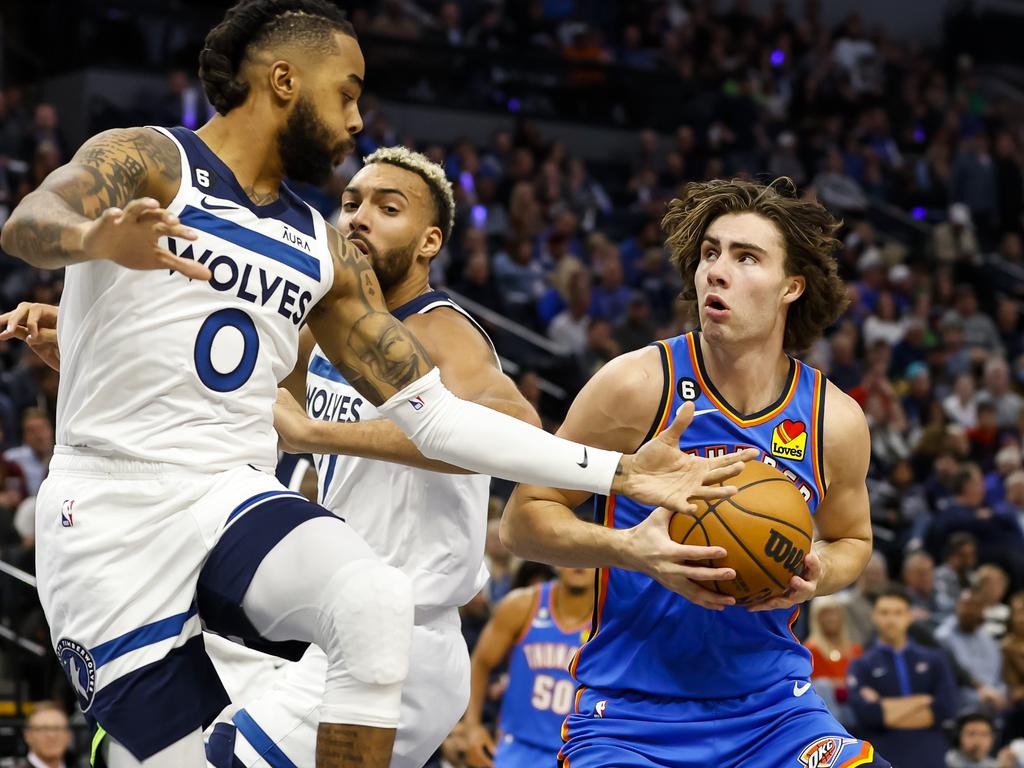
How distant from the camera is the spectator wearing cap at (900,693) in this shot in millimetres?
9633

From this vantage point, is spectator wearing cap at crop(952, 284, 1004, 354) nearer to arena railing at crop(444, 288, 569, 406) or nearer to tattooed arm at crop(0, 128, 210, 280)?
arena railing at crop(444, 288, 569, 406)

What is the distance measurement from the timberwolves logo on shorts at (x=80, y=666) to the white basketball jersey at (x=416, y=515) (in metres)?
1.28

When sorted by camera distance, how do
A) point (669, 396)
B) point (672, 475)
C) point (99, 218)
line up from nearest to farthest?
point (99, 218) < point (672, 475) < point (669, 396)

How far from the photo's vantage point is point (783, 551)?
13.6 ft

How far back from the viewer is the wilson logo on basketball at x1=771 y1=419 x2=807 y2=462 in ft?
15.0

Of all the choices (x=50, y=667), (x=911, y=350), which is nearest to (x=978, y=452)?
(x=911, y=350)

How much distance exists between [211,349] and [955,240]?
1747 centimetres

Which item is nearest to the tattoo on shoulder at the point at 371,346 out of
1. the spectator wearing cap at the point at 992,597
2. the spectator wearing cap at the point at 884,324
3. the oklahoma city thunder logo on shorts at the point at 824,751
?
the oklahoma city thunder logo on shorts at the point at 824,751

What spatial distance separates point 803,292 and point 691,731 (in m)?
1.54

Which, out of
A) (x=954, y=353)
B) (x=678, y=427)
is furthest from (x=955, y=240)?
(x=678, y=427)

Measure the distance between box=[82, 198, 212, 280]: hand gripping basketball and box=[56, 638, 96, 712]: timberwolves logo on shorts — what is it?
3.29ft

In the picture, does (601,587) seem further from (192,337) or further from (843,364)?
(843,364)

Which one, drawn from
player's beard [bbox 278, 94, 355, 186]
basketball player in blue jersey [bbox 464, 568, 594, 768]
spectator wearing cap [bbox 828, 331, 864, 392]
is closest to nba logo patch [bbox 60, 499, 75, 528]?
player's beard [bbox 278, 94, 355, 186]

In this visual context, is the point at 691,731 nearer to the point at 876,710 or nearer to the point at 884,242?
the point at 876,710
